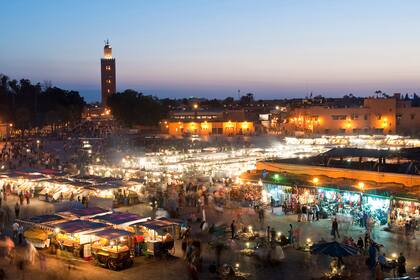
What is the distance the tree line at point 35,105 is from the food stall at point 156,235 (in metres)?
56.5

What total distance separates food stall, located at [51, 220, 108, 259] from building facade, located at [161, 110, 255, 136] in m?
56.8

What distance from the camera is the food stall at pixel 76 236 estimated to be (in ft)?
48.2

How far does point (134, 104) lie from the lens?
75.7m

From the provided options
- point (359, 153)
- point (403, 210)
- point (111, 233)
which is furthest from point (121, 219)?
point (359, 153)

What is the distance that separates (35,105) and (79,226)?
212 feet

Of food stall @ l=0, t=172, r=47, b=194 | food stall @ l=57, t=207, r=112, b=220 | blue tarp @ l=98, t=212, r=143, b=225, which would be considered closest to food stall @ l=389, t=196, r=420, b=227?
blue tarp @ l=98, t=212, r=143, b=225

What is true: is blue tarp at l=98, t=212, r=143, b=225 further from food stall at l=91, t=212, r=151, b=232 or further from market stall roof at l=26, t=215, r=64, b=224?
market stall roof at l=26, t=215, r=64, b=224

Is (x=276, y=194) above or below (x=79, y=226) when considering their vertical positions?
below

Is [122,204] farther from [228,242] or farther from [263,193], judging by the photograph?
[228,242]

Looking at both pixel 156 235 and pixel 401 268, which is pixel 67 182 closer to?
pixel 156 235

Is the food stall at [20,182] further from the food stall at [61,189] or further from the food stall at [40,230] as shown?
the food stall at [40,230]

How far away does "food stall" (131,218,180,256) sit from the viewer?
1490cm

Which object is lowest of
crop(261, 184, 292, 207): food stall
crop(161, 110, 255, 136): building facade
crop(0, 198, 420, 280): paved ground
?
crop(0, 198, 420, 280): paved ground

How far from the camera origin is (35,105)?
7594cm
